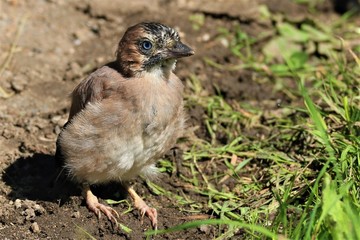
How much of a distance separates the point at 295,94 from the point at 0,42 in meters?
3.31

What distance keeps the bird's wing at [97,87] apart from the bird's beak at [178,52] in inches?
16.1

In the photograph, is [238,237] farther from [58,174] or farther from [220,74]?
[220,74]

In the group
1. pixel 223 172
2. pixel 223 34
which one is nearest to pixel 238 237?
→ pixel 223 172

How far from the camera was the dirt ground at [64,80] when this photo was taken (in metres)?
5.70

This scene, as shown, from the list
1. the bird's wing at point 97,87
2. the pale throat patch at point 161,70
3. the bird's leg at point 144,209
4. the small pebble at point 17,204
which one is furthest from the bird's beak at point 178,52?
the small pebble at point 17,204

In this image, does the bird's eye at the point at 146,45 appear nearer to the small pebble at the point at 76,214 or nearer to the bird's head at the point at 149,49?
the bird's head at the point at 149,49

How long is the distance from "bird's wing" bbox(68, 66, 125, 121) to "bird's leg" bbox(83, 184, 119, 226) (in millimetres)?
663

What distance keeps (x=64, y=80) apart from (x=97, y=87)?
1944mm

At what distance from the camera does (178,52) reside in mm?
5594

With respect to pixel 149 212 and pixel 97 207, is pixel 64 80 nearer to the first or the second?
pixel 97 207

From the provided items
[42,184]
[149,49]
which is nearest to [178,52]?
[149,49]

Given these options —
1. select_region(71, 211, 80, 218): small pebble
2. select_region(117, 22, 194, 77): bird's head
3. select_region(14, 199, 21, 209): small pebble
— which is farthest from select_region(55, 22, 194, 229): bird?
select_region(14, 199, 21, 209): small pebble

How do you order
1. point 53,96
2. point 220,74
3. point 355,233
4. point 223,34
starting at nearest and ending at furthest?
point 355,233
point 53,96
point 220,74
point 223,34

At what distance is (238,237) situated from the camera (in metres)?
5.43
